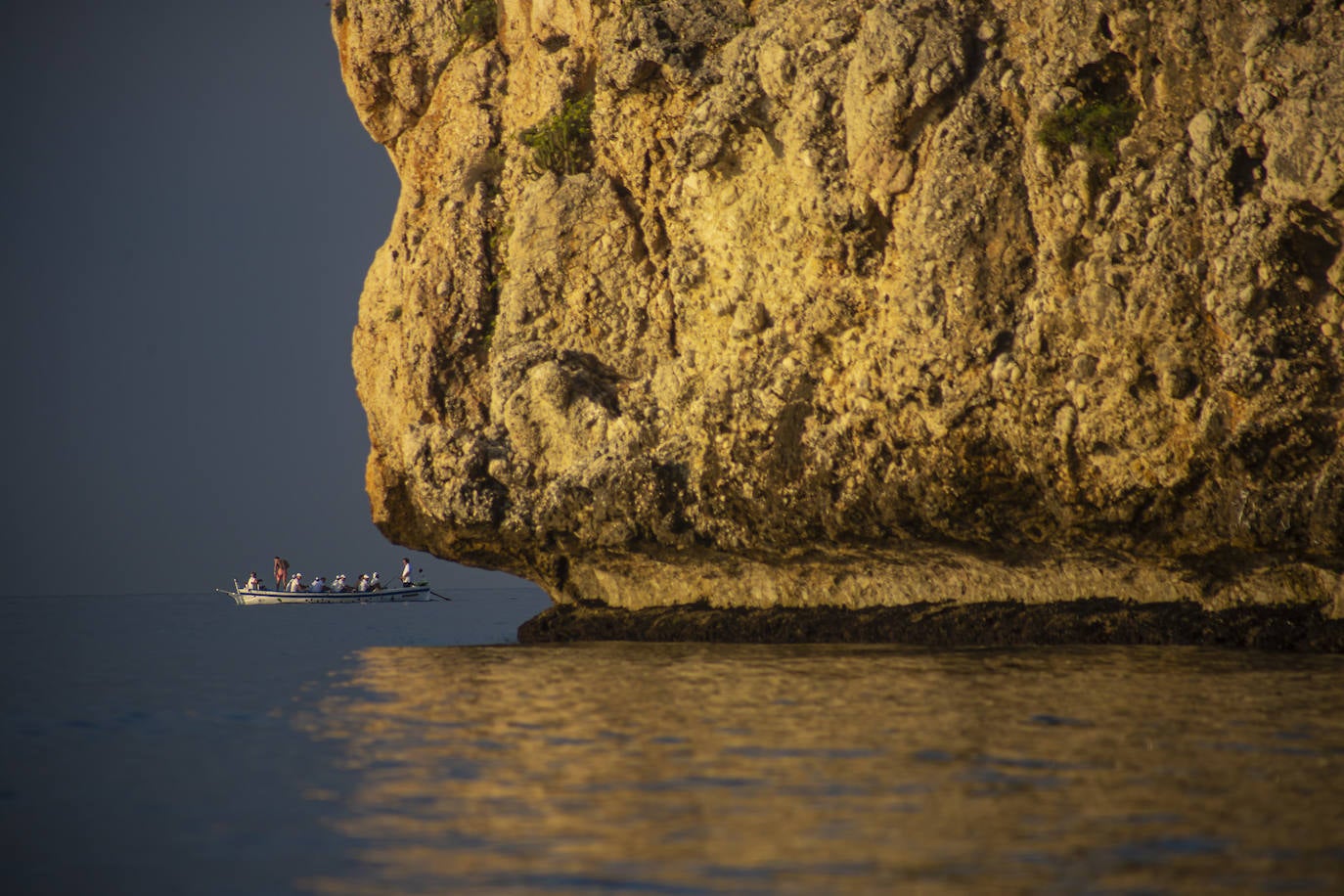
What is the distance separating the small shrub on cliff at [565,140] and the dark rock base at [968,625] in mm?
8816

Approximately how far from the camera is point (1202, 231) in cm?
1811

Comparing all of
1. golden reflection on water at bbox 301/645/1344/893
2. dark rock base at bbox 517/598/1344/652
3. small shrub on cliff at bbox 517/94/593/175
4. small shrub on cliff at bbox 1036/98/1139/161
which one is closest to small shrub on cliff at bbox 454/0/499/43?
small shrub on cliff at bbox 517/94/593/175

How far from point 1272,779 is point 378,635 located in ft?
89.8

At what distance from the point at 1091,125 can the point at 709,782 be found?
13.5 m

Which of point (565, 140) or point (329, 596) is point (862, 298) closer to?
point (565, 140)

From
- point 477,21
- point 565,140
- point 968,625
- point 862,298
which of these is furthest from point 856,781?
point 477,21

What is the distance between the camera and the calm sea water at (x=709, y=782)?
7121 mm

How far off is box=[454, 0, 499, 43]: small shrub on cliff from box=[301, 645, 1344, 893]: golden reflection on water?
16610 millimetres

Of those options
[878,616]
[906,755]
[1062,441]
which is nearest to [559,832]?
[906,755]

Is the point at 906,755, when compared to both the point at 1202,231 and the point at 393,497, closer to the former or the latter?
the point at 1202,231

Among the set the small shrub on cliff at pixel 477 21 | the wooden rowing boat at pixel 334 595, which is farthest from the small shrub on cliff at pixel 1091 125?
the wooden rowing boat at pixel 334 595

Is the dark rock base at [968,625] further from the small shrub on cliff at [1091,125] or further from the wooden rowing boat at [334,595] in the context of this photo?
the wooden rowing boat at [334,595]

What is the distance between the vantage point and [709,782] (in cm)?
943

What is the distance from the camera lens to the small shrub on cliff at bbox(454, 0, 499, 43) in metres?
27.8
